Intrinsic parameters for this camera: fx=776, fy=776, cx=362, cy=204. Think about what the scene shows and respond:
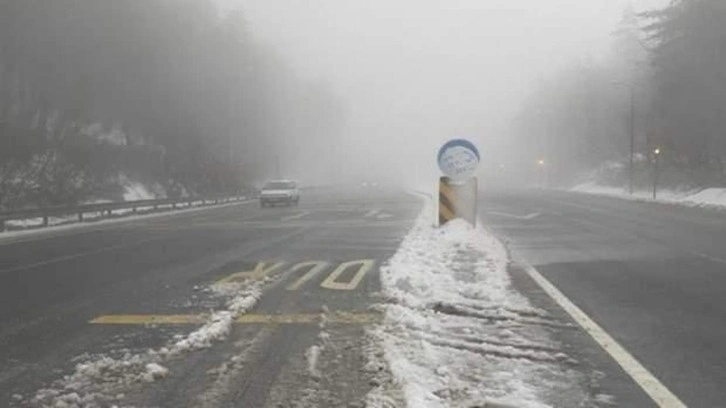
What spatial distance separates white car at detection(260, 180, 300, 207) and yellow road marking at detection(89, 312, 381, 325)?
36279 millimetres

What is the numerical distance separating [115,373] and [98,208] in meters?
27.6

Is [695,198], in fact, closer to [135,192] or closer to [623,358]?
[135,192]

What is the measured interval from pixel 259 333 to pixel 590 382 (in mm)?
3274

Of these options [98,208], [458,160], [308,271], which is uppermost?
[458,160]

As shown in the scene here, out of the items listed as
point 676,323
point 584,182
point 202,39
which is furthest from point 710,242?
point 584,182

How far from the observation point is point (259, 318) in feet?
27.6

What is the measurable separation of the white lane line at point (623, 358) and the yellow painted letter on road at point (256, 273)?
449 centimetres

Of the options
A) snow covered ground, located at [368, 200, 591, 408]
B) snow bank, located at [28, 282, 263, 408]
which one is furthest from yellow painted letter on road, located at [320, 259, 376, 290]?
snow bank, located at [28, 282, 263, 408]

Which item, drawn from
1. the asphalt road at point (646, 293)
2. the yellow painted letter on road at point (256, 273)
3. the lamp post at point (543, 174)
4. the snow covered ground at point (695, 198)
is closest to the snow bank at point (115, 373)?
the asphalt road at point (646, 293)

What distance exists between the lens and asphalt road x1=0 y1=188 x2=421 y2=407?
5.64 metres

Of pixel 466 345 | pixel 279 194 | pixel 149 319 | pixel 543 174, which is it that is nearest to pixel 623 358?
pixel 466 345

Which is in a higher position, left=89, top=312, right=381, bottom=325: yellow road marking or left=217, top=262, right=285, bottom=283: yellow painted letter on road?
left=89, top=312, right=381, bottom=325: yellow road marking

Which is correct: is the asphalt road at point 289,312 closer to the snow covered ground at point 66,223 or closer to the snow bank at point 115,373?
the snow bank at point 115,373

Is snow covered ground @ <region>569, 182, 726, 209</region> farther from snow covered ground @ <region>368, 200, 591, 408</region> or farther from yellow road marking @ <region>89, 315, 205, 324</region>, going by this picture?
yellow road marking @ <region>89, 315, 205, 324</region>
